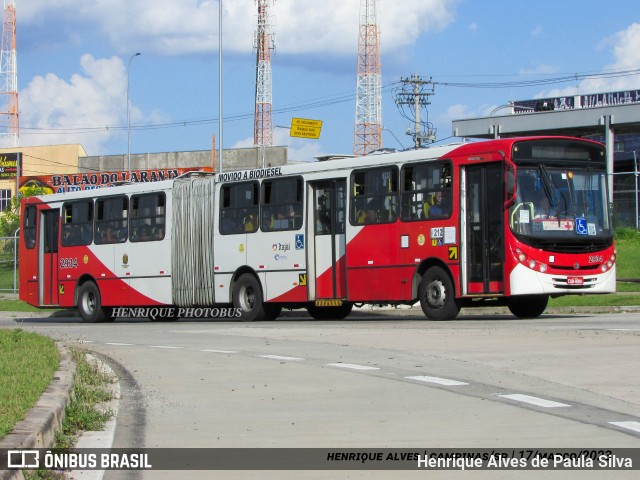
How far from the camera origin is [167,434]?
367 inches

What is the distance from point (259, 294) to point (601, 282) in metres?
8.20

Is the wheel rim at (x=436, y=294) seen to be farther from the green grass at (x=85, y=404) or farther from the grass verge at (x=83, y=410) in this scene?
the grass verge at (x=83, y=410)

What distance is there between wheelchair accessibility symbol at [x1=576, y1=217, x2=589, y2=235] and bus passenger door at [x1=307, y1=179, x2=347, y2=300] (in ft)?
17.1

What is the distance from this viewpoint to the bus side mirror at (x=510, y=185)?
70.2 ft

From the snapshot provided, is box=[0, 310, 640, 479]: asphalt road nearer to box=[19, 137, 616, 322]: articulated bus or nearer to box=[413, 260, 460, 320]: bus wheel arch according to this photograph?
box=[19, 137, 616, 322]: articulated bus

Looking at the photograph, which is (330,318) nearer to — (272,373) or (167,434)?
(272,373)

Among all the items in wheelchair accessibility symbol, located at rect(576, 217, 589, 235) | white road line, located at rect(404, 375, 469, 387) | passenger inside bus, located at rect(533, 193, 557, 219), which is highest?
passenger inside bus, located at rect(533, 193, 557, 219)

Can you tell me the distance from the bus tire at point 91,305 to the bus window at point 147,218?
2.21 meters

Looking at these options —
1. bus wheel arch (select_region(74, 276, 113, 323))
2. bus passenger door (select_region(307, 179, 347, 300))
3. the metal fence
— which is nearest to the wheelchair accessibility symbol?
bus passenger door (select_region(307, 179, 347, 300))

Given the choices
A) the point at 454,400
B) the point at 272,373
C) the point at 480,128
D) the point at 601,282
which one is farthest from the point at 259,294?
the point at 480,128

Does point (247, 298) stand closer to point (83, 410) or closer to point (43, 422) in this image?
point (83, 410)

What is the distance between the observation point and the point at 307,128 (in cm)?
6084

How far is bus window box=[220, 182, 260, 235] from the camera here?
27.4m

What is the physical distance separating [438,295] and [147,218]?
10.1m
